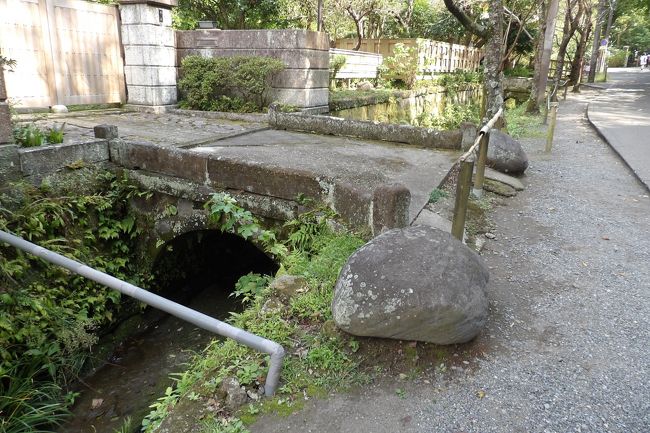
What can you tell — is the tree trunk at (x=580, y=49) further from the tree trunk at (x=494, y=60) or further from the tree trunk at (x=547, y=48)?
the tree trunk at (x=494, y=60)

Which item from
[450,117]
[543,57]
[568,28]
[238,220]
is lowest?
[450,117]

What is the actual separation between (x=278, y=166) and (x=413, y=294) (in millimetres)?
2503

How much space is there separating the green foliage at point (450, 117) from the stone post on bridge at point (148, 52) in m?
10.2

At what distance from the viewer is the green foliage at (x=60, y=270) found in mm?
4613

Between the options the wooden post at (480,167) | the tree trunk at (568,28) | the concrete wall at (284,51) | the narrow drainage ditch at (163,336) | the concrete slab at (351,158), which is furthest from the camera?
the tree trunk at (568,28)

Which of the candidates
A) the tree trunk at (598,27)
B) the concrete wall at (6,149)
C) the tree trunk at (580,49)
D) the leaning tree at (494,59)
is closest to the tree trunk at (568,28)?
the tree trunk at (580,49)

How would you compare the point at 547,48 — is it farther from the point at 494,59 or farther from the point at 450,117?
the point at 494,59

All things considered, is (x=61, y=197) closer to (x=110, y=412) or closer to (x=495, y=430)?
(x=110, y=412)

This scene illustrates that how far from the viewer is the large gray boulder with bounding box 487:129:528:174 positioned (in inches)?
303

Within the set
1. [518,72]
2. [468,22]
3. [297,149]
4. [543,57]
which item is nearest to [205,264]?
[297,149]

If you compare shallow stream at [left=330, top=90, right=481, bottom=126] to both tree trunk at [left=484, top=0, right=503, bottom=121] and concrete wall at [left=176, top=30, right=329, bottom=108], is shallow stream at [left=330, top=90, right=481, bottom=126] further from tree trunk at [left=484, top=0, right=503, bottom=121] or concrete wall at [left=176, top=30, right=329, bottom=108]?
tree trunk at [left=484, top=0, right=503, bottom=121]

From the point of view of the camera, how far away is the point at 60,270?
520cm

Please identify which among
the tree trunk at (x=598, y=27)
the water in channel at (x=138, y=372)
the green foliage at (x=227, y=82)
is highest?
the tree trunk at (x=598, y=27)

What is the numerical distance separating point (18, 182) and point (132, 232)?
1.43 meters
